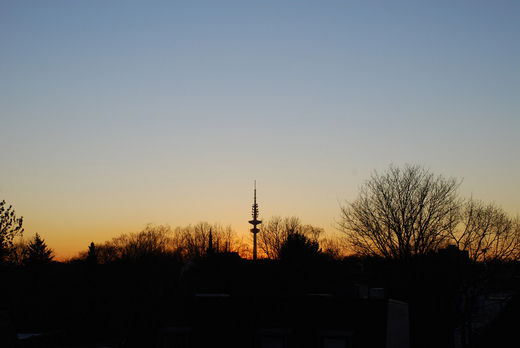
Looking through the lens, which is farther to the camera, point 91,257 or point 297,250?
point 91,257

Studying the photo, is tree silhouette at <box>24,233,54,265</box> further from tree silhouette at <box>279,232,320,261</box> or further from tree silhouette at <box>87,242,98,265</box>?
tree silhouette at <box>279,232,320,261</box>

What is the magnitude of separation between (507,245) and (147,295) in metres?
41.4

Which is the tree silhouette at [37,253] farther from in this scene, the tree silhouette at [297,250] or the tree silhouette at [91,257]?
the tree silhouette at [297,250]

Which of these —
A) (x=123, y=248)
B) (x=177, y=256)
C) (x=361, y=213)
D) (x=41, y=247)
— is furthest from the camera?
(x=123, y=248)

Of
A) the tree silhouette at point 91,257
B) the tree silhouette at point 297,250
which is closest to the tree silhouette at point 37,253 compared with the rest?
the tree silhouette at point 91,257

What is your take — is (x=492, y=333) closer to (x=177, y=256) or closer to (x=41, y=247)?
(x=41, y=247)

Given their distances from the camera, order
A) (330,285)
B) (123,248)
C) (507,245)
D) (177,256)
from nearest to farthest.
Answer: (507,245), (330,285), (177,256), (123,248)

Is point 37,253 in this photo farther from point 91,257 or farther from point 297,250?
point 297,250

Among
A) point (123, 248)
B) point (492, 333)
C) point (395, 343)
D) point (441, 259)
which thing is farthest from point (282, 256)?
point (123, 248)

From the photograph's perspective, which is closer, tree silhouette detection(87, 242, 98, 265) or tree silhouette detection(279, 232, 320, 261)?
tree silhouette detection(279, 232, 320, 261)

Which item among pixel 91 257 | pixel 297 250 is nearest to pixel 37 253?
pixel 91 257

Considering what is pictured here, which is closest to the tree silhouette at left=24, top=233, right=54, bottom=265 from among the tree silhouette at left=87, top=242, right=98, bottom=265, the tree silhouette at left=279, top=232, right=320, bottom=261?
the tree silhouette at left=87, top=242, right=98, bottom=265

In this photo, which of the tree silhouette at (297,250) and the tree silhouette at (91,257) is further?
the tree silhouette at (91,257)

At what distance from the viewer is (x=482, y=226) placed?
46.5 meters
